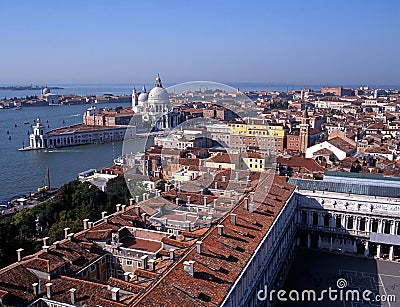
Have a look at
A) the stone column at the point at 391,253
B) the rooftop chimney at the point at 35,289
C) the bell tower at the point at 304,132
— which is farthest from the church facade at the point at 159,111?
the rooftop chimney at the point at 35,289

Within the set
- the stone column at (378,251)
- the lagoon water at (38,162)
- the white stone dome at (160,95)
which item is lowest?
the lagoon water at (38,162)

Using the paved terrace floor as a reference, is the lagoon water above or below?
below

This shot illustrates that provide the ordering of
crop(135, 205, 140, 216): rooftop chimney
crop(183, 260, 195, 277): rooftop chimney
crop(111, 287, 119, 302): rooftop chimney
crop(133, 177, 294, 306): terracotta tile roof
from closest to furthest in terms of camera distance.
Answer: crop(133, 177, 294, 306): terracotta tile roof
crop(111, 287, 119, 302): rooftop chimney
crop(183, 260, 195, 277): rooftop chimney
crop(135, 205, 140, 216): rooftop chimney

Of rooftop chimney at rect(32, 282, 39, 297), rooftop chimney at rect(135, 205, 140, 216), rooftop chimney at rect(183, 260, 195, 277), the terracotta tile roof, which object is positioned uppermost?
rooftop chimney at rect(183, 260, 195, 277)

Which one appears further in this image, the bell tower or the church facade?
the church facade

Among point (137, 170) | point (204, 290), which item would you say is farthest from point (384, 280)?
point (137, 170)

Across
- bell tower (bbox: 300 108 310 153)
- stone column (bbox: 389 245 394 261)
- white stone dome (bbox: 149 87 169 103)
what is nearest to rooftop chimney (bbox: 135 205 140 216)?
stone column (bbox: 389 245 394 261)

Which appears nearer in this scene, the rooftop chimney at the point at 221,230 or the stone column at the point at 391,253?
the rooftop chimney at the point at 221,230

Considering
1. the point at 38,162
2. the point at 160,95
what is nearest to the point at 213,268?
Answer: the point at 38,162

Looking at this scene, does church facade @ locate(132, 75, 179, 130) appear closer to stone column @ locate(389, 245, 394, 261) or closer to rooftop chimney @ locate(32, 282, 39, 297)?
stone column @ locate(389, 245, 394, 261)

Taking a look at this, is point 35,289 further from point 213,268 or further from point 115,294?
point 213,268
